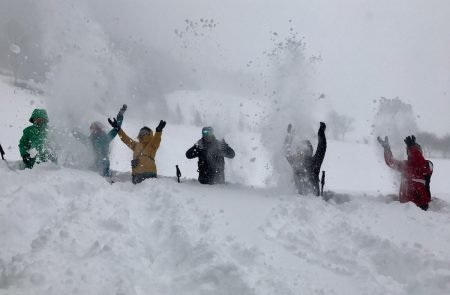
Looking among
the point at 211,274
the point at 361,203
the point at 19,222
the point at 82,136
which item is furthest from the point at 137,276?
the point at 82,136

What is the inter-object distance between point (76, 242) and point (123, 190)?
2.59 metres

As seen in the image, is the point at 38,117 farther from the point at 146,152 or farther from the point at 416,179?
the point at 416,179

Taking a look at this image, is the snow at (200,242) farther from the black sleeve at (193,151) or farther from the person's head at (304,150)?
the person's head at (304,150)

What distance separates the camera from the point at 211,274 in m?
4.64

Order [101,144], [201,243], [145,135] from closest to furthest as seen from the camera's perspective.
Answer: [201,243] → [145,135] → [101,144]

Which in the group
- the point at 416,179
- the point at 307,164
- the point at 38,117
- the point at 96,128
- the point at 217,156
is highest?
the point at 38,117

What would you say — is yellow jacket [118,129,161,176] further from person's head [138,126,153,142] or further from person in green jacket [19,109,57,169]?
person in green jacket [19,109,57,169]

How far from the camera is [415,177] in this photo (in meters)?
8.95

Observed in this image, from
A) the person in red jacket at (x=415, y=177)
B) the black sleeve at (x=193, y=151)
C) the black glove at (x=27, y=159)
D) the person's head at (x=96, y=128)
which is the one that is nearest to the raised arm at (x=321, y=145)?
the person in red jacket at (x=415, y=177)

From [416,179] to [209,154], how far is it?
4330 millimetres

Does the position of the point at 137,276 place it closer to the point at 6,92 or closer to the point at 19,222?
the point at 19,222

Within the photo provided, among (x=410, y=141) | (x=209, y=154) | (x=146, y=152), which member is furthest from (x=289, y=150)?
(x=146, y=152)

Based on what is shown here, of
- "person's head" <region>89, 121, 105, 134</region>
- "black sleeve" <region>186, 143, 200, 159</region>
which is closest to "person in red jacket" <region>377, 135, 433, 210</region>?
"black sleeve" <region>186, 143, 200, 159</region>

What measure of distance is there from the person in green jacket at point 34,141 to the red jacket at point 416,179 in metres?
7.76
